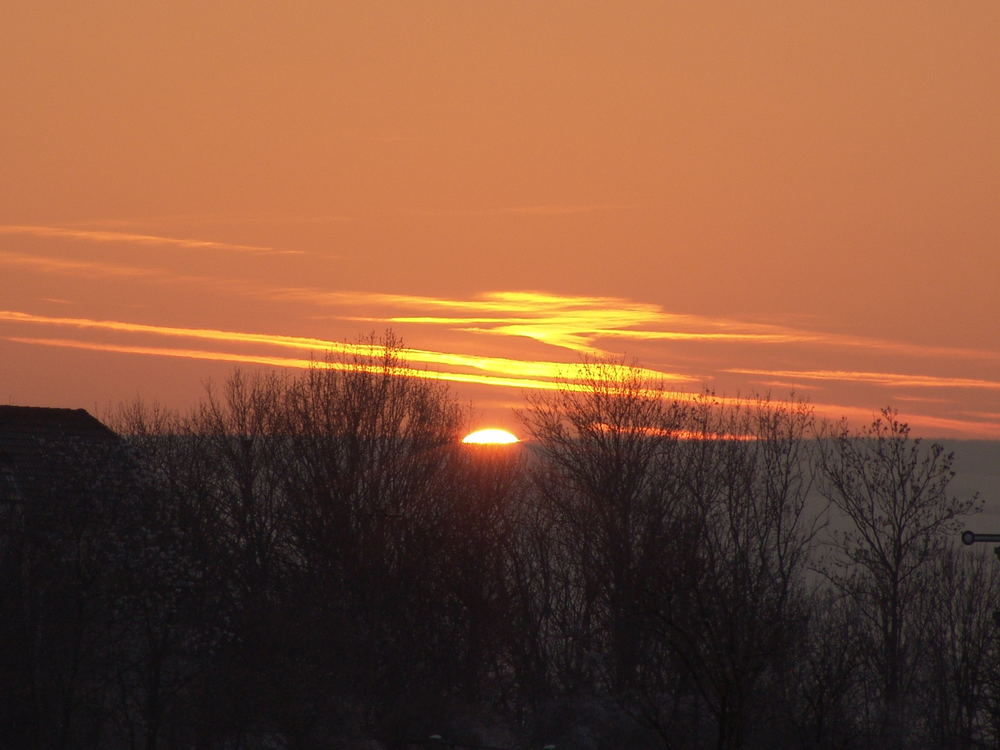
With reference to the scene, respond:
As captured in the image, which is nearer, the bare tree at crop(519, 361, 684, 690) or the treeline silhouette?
the treeline silhouette

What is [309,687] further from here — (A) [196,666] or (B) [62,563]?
(B) [62,563]

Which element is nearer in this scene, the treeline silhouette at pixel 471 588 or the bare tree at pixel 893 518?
the treeline silhouette at pixel 471 588

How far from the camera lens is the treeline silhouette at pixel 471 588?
32688 millimetres

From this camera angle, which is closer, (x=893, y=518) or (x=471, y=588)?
(x=471, y=588)

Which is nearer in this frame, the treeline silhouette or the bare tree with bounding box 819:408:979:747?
the treeline silhouette

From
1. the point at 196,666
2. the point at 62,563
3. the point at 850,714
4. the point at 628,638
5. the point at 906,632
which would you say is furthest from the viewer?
the point at 906,632

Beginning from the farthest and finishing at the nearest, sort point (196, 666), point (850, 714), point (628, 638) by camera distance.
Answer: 1. point (628, 638)
2. point (850, 714)
3. point (196, 666)

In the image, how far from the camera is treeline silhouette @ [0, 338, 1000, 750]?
3269cm

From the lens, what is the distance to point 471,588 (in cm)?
5444

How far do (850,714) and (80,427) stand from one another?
27.9 m

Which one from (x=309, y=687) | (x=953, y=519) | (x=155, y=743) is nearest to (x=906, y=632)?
(x=953, y=519)

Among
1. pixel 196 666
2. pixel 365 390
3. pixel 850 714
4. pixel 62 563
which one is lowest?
pixel 850 714

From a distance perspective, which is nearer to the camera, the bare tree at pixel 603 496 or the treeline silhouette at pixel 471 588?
the treeline silhouette at pixel 471 588

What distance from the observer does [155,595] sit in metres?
33.3
